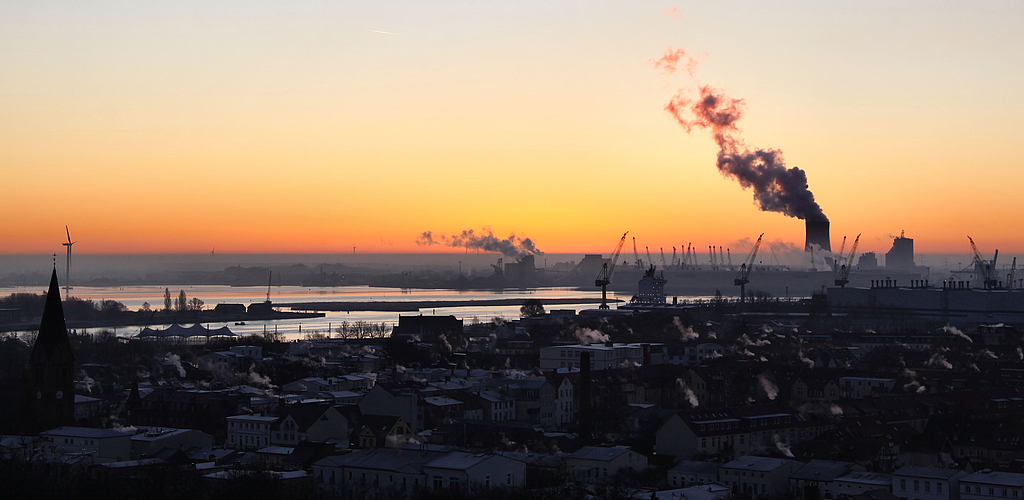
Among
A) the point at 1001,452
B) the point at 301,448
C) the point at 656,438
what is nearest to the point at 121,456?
the point at 301,448

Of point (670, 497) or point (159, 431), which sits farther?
point (159, 431)

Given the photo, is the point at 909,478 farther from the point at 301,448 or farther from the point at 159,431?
the point at 159,431

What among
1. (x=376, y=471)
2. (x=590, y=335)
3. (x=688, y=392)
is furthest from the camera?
(x=590, y=335)

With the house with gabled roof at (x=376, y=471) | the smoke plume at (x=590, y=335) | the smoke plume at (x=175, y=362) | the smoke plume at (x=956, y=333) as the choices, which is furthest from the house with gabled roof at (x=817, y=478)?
the smoke plume at (x=590, y=335)

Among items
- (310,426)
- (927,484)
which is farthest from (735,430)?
(310,426)

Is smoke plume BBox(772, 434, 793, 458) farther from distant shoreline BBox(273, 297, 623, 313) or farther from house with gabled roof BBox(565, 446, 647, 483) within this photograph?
distant shoreline BBox(273, 297, 623, 313)

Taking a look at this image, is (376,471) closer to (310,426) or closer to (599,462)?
(599,462)

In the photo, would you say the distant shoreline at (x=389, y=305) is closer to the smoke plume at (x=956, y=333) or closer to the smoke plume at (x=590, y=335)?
the smoke plume at (x=590, y=335)

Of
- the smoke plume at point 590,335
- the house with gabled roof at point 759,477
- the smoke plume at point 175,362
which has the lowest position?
the house with gabled roof at point 759,477
